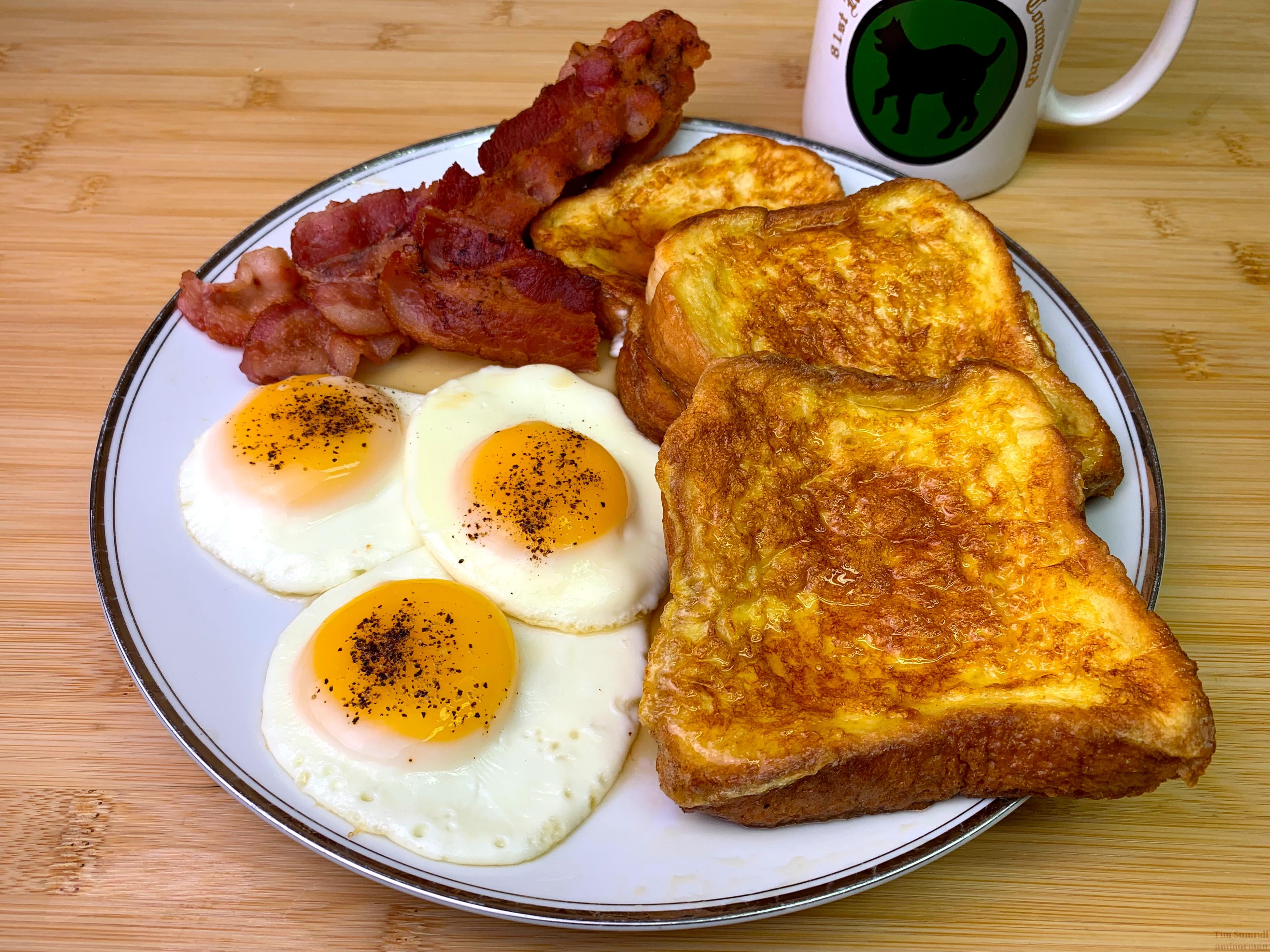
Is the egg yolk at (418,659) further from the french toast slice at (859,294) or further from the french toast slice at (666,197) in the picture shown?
the french toast slice at (666,197)

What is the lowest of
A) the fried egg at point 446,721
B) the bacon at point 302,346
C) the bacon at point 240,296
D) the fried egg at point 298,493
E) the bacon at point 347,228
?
the fried egg at point 446,721

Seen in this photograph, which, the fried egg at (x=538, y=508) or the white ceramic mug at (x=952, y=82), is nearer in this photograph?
the fried egg at (x=538, y=508)

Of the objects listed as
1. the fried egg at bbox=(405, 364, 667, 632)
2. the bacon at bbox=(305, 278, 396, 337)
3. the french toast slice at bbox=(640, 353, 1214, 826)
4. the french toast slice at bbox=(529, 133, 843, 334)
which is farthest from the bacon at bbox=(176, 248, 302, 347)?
the french toast slice at bbox=(640, 353, 1214, 826)

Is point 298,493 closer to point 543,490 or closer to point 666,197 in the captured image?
point 543,490

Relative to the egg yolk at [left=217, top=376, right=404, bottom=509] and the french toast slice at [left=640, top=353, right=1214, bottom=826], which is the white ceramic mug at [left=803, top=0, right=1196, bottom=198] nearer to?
the french toast slice at [left=640, top=353, right=1214, bottom=826]

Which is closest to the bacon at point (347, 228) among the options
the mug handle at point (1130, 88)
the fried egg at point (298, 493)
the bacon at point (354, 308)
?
the bacon at point (354, 308)

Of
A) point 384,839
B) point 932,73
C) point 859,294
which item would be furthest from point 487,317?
point 932,73
